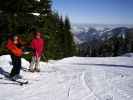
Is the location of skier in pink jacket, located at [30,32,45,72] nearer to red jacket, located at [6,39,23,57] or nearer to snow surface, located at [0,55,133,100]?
snow surface, located at [0,55,133,100]

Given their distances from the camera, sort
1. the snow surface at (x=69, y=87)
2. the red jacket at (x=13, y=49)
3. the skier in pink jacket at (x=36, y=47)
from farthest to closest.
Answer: the skier in pink jacket at (x=36, y=47), the red jacket at (x=13, y=49), the snow surface at (x=69, y=87)

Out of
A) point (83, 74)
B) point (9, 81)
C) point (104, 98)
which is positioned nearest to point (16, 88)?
point (9, 81)

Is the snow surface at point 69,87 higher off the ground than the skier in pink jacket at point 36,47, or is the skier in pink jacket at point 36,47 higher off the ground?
the skier in pink jacket at point 36,47

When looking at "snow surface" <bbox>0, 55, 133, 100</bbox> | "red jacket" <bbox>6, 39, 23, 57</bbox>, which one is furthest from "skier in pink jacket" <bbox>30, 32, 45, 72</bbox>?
"red jacket" <bbox>6, 39, 23, 57</bbox>

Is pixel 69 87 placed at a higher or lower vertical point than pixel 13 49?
lower

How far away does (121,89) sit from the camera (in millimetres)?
11773

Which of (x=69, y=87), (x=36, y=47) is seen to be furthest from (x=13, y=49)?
(x=69, y=87)

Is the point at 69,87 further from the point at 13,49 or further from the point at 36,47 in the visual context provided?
the point at 36,47

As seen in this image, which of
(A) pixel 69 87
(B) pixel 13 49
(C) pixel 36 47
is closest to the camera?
(A) pixel 69 87

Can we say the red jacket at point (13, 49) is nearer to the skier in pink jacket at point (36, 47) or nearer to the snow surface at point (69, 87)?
the snow surface at point (69, 87)

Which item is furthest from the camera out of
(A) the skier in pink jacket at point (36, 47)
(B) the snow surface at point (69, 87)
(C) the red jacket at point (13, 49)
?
(A) the skier in pink jacket at point (36, 47)

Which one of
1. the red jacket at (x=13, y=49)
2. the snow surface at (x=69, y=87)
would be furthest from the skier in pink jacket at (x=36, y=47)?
the red jacket at (x=13, y=49)

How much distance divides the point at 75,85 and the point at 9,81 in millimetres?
2907

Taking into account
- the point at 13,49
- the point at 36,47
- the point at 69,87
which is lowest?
the point at 69,87
